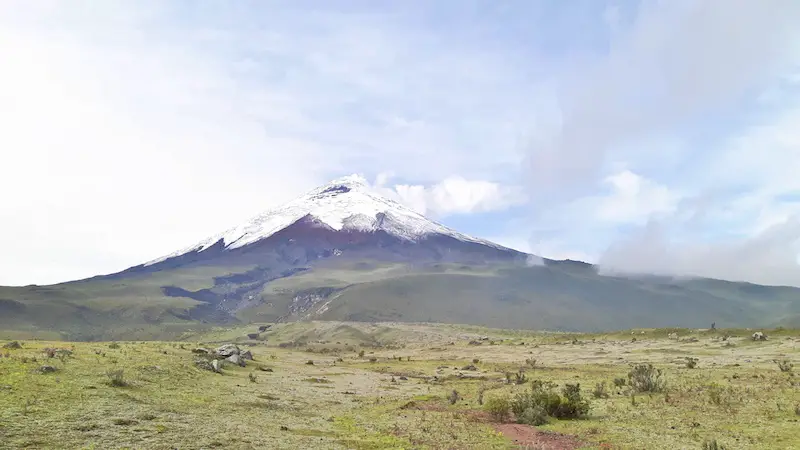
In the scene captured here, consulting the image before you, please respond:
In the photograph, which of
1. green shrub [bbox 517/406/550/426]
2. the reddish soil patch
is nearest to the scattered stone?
the reddish soil patch

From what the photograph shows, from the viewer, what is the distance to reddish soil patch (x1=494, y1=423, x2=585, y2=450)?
1946cm

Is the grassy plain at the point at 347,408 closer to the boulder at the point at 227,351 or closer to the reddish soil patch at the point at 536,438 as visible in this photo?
the reddish soil patch at the point at 536,438

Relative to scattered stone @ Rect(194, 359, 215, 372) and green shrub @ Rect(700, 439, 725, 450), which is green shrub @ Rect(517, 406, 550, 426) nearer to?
green shrub @ Rect(700, 439, 725, 450)

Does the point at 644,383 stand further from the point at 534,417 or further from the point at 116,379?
the point at 116,379

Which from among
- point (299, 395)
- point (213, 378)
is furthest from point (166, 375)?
point (299, 395)

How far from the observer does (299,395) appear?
33.7 m

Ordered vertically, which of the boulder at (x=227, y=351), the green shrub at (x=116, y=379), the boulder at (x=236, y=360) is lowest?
the boulder at (x=236, y=360)

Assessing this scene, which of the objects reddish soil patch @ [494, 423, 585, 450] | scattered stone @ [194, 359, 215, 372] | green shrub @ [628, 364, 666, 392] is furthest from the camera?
scattered stone @ [194, 359, 215, 372]

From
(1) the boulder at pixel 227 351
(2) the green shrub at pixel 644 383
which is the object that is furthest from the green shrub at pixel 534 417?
(1) the boulder at pixel 227 351

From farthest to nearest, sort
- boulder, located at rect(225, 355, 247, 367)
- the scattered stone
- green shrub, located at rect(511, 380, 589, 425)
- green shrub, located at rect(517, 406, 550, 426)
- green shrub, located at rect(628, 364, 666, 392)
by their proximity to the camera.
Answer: boulder, located at rect(225, 355, 247, 367) < the scattered stone < green shrub, located at rect(628, 364, 666, 392) < green shrub, located at rect(511, 380, 589, 425) < green shrub, located at rect(517, 406, 550, 426)

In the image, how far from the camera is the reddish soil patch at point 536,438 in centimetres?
1946

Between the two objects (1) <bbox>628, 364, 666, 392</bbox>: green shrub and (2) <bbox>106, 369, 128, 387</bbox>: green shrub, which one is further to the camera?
(1) <bbox>628, 364, 666, 392</bbox>: green shrub

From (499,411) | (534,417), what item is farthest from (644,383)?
(499,411)

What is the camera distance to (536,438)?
21.1 m
